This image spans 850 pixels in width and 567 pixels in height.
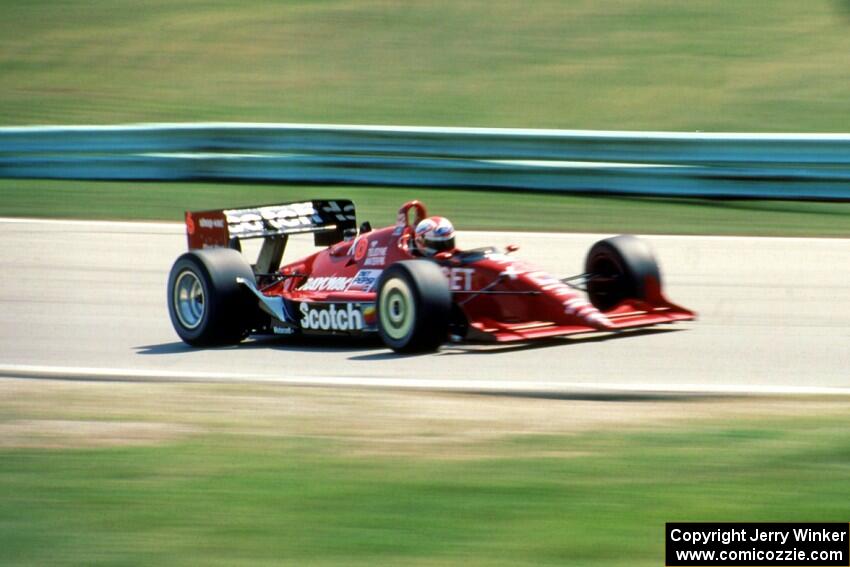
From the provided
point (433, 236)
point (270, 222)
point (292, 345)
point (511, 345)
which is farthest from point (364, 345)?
point (270, 222)

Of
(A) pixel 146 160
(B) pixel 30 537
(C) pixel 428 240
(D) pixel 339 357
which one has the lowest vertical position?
(B) pixel 30 537

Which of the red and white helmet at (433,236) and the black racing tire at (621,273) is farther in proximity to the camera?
the black racing tire at (621,273)

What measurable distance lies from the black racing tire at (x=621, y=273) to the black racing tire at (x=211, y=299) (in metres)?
2.58

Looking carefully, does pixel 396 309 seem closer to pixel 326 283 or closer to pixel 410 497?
pixel 326 283

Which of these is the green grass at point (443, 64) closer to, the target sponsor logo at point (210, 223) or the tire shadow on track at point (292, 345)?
the target sponsor logo at point (210, 223)

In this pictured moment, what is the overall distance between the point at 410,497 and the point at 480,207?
10179 millimetres

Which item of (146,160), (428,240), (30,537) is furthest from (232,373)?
(146,160)

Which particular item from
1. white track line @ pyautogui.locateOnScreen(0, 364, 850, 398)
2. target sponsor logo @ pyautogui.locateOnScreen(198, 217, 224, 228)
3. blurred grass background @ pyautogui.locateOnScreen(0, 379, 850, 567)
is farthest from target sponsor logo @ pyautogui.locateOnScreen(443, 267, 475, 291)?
target sponsor logo @ pyautogui.locateOnScreen(198, 217, 224, 228)

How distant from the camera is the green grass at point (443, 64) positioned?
2066 centimetres

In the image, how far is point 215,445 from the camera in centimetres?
700

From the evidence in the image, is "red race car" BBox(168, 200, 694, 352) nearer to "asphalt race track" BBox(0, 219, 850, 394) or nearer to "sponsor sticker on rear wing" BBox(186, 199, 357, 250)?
"sponsor sticker on rear wing" BBox(186, 199, 357, 250)

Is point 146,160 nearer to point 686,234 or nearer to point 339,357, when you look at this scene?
point 686,234

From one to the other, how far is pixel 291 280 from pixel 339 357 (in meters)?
1.35

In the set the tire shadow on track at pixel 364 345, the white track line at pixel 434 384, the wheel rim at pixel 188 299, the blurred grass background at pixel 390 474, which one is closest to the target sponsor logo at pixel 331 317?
the tire shadow on track at pixel 364 345
